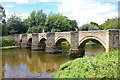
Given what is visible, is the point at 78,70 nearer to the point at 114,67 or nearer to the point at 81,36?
the point at 114,67

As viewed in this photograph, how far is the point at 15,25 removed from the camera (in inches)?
1323

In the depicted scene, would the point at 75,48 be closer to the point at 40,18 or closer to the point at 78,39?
the point at 78,39

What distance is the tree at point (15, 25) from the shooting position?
109ft

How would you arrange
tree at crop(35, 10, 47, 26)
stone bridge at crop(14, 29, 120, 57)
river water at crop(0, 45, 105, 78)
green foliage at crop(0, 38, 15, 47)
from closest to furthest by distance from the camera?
1. river water at crop(0, 45, 105, 78)
2. stone bridge at crop(14, 29, 120, 57)
3. green foliage at crop(0, 38, 15, 47)
4. tree at crop(35, 10, 47, 26)

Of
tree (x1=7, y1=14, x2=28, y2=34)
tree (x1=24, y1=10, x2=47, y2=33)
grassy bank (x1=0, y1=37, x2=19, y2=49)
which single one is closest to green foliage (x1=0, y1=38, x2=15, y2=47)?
grassy bank (x1=0, y1=37, x2=19, y2=49)

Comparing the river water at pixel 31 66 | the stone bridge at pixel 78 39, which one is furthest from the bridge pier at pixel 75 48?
the river water at pixel 31 66

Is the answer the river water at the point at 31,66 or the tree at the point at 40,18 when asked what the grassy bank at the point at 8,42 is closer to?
the tree at the point at 40,18

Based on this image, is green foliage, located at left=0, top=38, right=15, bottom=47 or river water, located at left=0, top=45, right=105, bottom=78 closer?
river water, located at left=0, top=45, right=105, bottom=78

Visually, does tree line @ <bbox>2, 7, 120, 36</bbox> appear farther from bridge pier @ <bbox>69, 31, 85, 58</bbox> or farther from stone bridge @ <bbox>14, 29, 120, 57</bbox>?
bridge pier @ <bbox>69, 31, 85, 58</bbox>

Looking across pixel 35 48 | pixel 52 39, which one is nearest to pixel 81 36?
pixel 52 39

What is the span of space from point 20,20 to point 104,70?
1220 inches

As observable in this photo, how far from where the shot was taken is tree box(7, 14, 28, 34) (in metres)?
33.1

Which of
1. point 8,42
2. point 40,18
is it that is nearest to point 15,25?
point 40,18

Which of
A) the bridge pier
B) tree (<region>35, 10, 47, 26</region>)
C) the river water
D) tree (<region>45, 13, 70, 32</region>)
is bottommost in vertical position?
the river water
